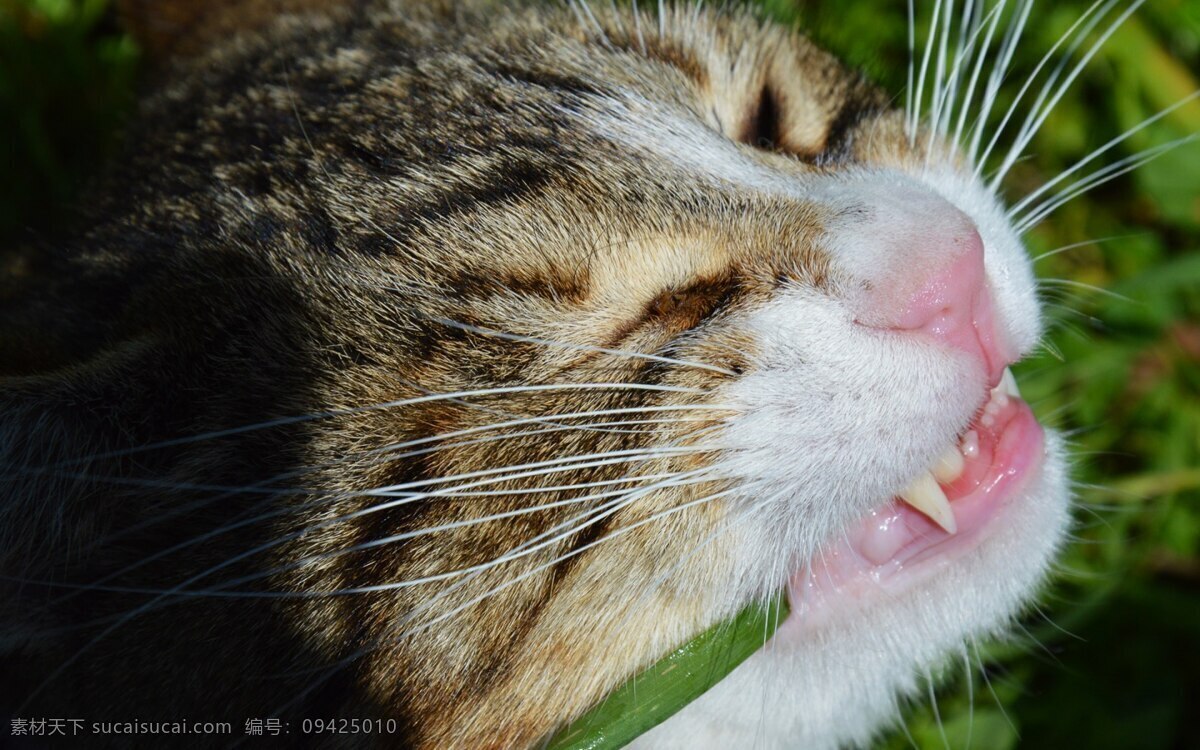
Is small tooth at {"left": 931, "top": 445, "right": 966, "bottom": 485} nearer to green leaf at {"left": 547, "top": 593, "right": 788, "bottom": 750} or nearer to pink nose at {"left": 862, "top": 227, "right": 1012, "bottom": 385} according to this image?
pink nose at {"left": 862, "top": 227, "right": 1012, "bottom": 385}

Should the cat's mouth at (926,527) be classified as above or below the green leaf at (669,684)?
above

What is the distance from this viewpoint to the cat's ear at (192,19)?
9.73 feet

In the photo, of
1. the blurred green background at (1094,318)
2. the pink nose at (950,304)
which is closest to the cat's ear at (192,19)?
the blurred green background at (1094,318)

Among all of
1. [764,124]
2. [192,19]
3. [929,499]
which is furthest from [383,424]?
[192,19]

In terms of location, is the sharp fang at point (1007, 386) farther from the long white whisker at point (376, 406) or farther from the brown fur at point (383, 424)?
the long white whisker at point (376, 406)

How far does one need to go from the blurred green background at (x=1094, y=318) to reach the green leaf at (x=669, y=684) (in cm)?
97

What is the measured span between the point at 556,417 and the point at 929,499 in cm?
63

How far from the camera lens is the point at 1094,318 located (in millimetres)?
3135

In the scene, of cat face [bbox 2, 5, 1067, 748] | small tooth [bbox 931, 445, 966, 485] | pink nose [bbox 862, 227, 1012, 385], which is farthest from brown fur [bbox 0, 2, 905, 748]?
small tooth [bbox 931, 445, 966, 485]

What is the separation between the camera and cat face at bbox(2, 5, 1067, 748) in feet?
5.34

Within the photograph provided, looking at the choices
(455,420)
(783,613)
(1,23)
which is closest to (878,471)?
(783,613)

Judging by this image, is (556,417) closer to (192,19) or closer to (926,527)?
(926,527)

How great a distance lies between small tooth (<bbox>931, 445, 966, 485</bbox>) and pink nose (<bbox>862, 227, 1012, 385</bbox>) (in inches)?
5.5

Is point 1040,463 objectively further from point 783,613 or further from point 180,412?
point 180,412
